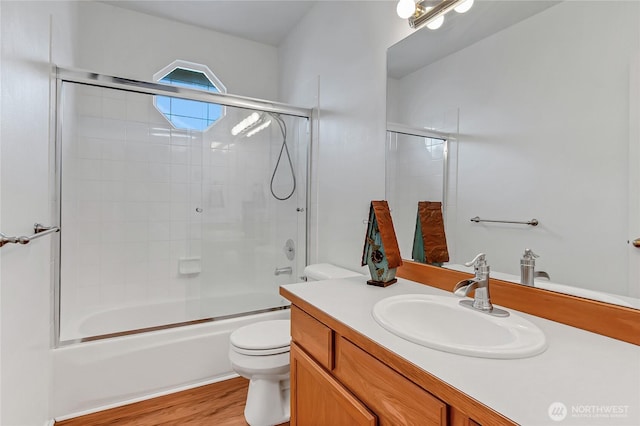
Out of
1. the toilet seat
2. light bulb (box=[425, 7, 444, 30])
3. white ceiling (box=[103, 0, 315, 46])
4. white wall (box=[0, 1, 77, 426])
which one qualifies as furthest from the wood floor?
white ceiling (box=[103, 0, 315, 46])

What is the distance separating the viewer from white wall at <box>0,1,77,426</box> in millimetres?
1077

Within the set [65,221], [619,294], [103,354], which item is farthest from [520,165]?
[65,221]

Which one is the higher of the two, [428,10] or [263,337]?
[428,10]

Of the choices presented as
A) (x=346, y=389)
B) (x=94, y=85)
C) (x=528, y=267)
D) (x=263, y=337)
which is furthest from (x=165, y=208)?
(x=528, y=267)

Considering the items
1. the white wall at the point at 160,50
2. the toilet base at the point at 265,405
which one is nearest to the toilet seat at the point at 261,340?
the toilet base at the point at 265,405

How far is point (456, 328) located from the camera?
978 millimetres

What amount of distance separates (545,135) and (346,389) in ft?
3.22

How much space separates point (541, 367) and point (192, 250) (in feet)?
7.95

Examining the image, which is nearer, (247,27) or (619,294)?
(619,294)

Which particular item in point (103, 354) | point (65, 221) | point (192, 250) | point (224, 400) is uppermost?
point (65, 221)

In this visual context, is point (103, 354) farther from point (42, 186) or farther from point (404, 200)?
point (404, 200)

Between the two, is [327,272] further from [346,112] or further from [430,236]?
[346,112]

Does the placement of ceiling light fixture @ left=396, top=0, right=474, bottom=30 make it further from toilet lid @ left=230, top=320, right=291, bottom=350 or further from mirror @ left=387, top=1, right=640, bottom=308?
toilet lid @ left=230, top=320, right=291, bottom=350

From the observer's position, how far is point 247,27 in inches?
110
